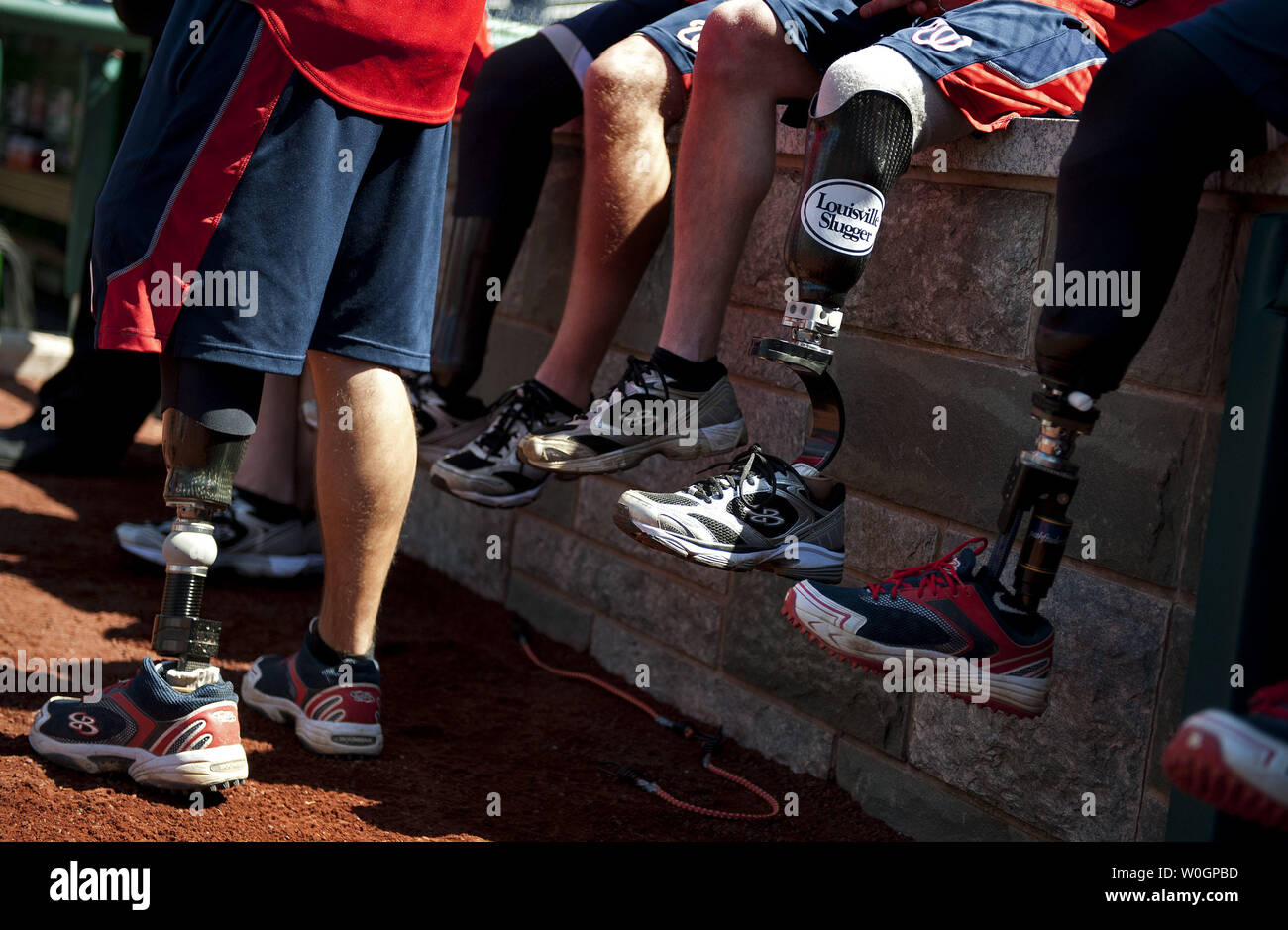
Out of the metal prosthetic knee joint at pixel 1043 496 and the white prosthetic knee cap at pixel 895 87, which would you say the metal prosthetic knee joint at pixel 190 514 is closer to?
the white prosthetic knee cap at pixel 895 87

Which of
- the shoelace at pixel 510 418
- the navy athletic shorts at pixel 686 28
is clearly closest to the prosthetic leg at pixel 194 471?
the shoelace at pixel 510 418

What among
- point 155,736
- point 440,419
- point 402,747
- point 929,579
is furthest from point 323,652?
point 929,579

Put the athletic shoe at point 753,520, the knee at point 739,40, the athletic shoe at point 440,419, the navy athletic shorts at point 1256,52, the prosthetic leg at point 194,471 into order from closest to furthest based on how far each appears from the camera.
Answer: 1. the navy athletic shorts at point 1256,52
2. the prosthetic leg at point 194,471
3. the athletic shoe at point 753,520
4. the knee at point 739,40
5. the athletic shoe at point 440,419

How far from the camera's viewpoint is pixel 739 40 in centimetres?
226

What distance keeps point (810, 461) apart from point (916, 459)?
222 mm

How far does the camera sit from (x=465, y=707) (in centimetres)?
273

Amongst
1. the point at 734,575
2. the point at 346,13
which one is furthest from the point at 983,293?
the point at 346,13

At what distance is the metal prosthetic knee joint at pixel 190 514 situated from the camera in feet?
6.61

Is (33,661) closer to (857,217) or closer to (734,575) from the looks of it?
(734,575)

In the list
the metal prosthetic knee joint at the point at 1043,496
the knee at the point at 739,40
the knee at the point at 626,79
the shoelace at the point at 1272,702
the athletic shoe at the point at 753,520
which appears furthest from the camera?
the knee at the point at 626,79

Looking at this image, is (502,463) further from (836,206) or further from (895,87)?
(895,87)

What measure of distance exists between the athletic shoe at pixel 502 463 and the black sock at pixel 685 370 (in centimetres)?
29

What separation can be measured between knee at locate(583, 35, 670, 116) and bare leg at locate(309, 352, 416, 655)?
748mm

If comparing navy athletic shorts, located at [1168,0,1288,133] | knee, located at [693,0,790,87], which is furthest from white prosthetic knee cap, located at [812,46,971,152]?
navy athletic shorts, located at [1168,0,1288,133]
